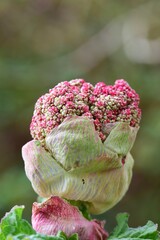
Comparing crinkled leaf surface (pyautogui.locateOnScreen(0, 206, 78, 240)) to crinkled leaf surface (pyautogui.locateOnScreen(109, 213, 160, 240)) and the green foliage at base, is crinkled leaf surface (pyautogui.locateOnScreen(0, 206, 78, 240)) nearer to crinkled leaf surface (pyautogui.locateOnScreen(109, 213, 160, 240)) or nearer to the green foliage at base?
the green foliage at base

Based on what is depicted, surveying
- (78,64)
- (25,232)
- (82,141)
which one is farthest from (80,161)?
(78,64)

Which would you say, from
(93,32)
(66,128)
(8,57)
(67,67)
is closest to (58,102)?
(66,128)

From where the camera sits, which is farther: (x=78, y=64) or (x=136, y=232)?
(x=78, y=64)

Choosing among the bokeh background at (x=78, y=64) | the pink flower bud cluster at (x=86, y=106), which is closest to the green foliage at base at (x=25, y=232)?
the pink flower bud cluster at (x=86, y=106)

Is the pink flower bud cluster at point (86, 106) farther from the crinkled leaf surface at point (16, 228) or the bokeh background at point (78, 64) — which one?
the bokeh background at point (78, 64)

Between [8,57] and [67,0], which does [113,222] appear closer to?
[8,57]

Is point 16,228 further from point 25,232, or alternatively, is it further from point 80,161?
point 80,161
